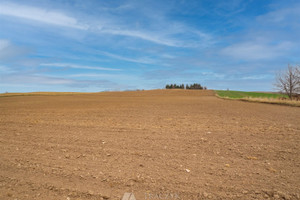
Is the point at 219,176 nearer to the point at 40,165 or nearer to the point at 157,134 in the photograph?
the point at 157,134

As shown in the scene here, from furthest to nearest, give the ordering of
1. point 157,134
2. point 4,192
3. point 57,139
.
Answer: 1. point 157,134
2. point 57,139
3. point 4,192

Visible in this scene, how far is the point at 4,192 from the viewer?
307 centimetres

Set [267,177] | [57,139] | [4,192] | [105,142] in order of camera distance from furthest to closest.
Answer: [57,139], [105,142], [267,177], [4,192]

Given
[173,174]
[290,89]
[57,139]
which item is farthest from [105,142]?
[290,89]

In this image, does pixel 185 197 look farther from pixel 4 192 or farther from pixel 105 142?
pixel 105 142

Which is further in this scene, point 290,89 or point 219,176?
point 290,89

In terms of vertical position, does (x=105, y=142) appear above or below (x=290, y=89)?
below

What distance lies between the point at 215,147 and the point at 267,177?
5.51 ft

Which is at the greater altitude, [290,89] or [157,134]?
[290,89]

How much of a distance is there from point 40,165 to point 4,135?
154 inches

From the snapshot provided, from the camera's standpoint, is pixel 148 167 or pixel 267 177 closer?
pixel 267 177

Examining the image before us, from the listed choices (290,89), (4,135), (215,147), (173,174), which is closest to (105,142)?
(173,174)

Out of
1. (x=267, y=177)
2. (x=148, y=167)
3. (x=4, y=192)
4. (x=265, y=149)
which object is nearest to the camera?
(x=4, y=192)

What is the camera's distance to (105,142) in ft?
18.4
